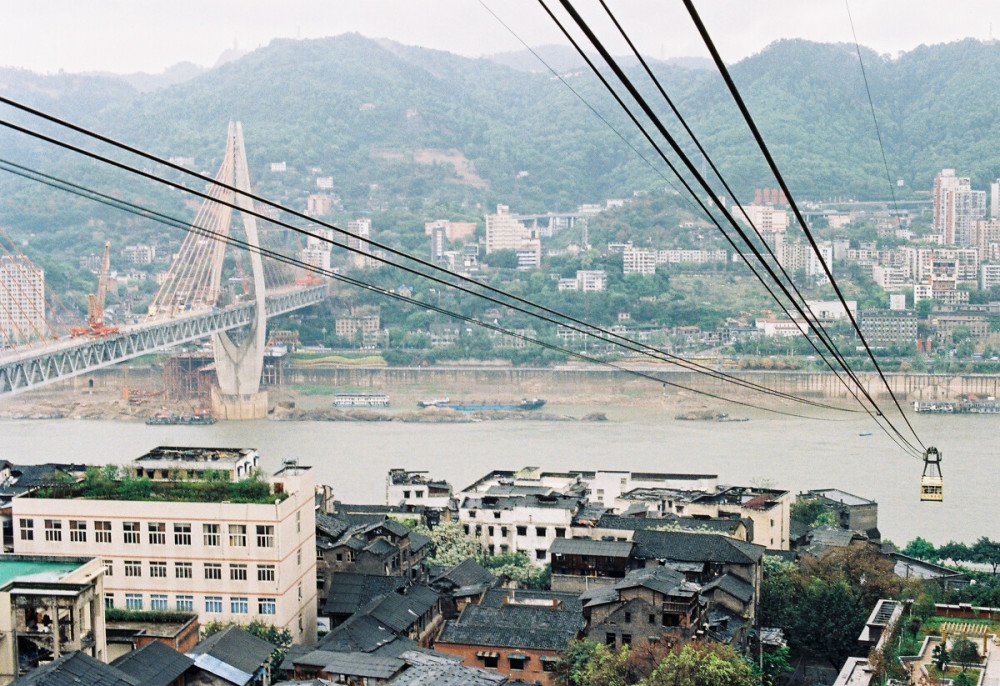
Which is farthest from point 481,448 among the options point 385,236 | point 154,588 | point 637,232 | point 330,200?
point 330,200

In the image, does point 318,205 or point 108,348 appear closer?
point 108,348

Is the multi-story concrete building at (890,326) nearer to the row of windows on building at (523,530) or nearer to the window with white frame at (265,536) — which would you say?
the row of windows on building at (523,530)

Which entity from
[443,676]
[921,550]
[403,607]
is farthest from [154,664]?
[921,550]

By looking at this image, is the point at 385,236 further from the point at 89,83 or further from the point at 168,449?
the point at 168,449

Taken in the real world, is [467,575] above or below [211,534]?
below

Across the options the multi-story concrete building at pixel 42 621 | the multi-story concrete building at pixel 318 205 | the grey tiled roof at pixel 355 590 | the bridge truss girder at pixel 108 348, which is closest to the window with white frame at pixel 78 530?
the grey tiled roof at pixel 355 590

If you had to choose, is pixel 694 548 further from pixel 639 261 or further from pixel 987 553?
pixel 639 261
